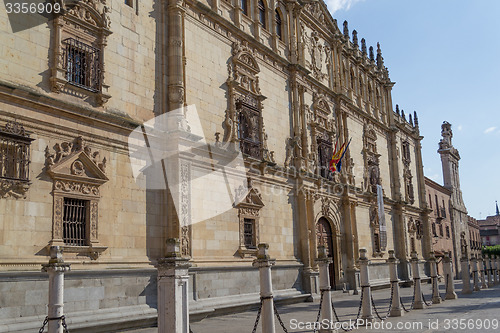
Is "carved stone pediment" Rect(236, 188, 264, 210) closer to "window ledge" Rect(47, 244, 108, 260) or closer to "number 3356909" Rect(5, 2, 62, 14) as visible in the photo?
"window ledge" Rect(47, 244, 108, 260)

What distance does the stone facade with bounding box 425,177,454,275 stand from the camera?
133 ft

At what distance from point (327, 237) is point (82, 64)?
13.7 meters

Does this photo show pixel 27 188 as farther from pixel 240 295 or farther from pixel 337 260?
pixel 337 260

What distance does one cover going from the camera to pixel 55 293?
719cm

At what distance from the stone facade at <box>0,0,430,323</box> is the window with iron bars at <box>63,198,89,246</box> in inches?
2.2

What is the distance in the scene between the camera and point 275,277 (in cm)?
1717

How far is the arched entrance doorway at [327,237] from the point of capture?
2110 cm

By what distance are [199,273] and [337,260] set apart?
1000 cm

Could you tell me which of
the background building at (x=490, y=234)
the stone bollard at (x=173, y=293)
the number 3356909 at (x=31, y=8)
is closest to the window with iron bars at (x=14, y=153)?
the number 3356909 at (x=31, y=8)

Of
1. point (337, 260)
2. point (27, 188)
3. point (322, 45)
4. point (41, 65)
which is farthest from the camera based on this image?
point (322, 45)

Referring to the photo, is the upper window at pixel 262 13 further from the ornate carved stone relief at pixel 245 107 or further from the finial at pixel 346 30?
the finial at pixel 346 30

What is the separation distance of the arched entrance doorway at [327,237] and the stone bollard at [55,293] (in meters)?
14.7

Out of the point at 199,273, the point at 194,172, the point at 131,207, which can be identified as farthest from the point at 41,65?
the point at 199,273

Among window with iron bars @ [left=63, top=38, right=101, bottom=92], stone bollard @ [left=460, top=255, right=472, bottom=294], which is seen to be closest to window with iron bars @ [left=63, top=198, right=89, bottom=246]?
window with iron bars @ [left=63, top=38, right=101, bottom=92]
